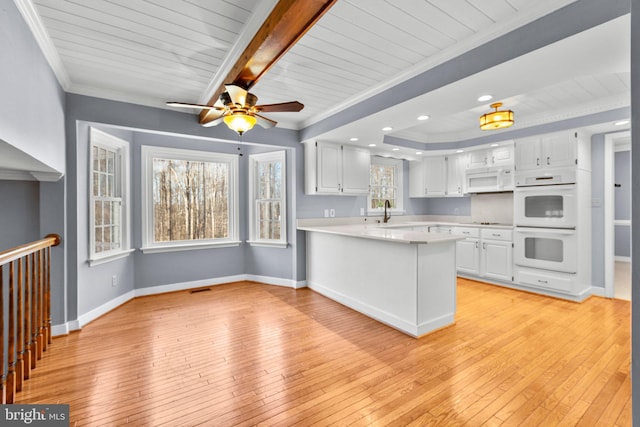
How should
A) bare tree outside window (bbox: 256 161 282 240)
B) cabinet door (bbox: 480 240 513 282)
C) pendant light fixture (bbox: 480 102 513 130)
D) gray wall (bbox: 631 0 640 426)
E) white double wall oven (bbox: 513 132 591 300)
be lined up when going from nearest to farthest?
1. gray wall (bbox: 631 0 640 426)
2. pendant light fixture (bbox: 480 102 513 130)
3. white double wall oven (bbox: 513 132 591 300)
4. cabinet door (bbox: 480 240 513 282)
5. bare tree outside window (bbox: 256 161 282 240)

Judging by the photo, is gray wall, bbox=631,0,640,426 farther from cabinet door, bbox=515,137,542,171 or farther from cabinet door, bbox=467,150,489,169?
cabinet door, bbox=467,150,489,169

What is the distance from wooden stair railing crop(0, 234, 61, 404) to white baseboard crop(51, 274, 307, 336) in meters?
0.28

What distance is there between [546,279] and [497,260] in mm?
663

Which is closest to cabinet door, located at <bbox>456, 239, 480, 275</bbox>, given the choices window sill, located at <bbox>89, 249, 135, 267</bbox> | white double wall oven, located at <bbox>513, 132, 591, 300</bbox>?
white double wall oven, located at <bbox>513, 132, 591, 300</bbox>

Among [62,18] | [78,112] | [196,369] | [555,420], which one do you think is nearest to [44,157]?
[62,18]

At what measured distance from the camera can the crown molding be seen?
178cm

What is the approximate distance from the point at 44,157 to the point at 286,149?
2.92 metres

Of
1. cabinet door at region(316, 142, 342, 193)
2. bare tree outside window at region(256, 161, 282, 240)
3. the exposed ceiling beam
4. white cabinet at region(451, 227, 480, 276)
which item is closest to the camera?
the exposed ceiling beam

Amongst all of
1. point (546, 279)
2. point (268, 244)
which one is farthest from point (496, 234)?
point (268, 244)

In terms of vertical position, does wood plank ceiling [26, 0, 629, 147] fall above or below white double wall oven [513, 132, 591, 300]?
above

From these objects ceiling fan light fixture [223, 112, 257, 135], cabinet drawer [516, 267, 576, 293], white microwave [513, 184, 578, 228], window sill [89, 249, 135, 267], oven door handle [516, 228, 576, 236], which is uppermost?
ceiling fan light fixture [223, 112, 257, 135]

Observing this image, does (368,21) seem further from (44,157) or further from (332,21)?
(44,157)

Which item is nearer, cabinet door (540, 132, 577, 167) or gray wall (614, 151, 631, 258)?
cabinet door (540, 132, 577, 167)

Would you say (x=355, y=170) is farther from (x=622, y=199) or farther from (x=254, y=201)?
(x=622, y=199)
